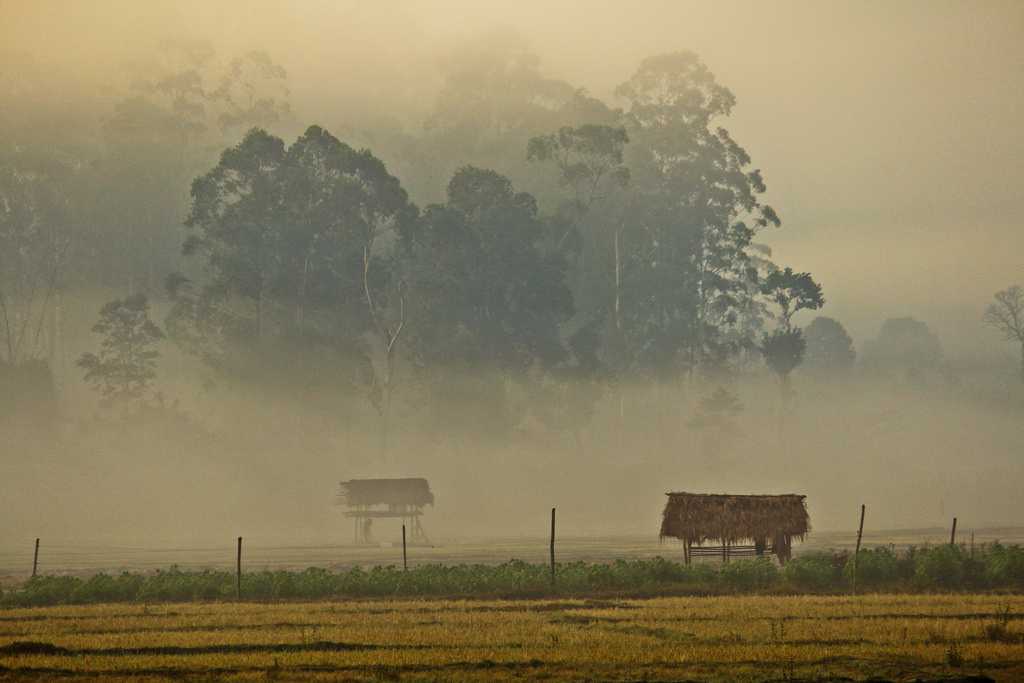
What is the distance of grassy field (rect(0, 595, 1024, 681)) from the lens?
33.7m

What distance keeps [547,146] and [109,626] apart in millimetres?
107051

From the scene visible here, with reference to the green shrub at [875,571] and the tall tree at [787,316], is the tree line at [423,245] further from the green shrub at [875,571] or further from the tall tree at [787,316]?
the green shrub at [875,571]

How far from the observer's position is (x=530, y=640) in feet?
126

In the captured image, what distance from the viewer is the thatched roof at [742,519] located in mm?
61250

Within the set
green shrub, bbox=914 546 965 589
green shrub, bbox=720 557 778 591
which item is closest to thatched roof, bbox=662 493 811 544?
green shrub, bbox=720 557 778 591

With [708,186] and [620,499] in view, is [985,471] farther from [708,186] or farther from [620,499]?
[620,499]

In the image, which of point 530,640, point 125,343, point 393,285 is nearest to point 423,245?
point 393,285

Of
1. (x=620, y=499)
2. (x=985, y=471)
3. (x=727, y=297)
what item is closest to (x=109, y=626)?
(x=620, y=499)

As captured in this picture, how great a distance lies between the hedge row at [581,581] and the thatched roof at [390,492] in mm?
42598

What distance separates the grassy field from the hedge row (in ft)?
11.5

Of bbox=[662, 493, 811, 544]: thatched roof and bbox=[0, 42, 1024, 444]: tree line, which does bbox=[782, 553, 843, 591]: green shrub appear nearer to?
bbox=[662, 493, 811, 544]: thatched roof

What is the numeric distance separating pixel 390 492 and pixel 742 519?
133ft

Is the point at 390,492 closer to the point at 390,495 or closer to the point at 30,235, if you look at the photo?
the point at 390,495

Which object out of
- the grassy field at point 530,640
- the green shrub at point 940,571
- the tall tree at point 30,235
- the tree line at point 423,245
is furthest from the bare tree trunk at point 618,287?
the grassy field at point 530,640
